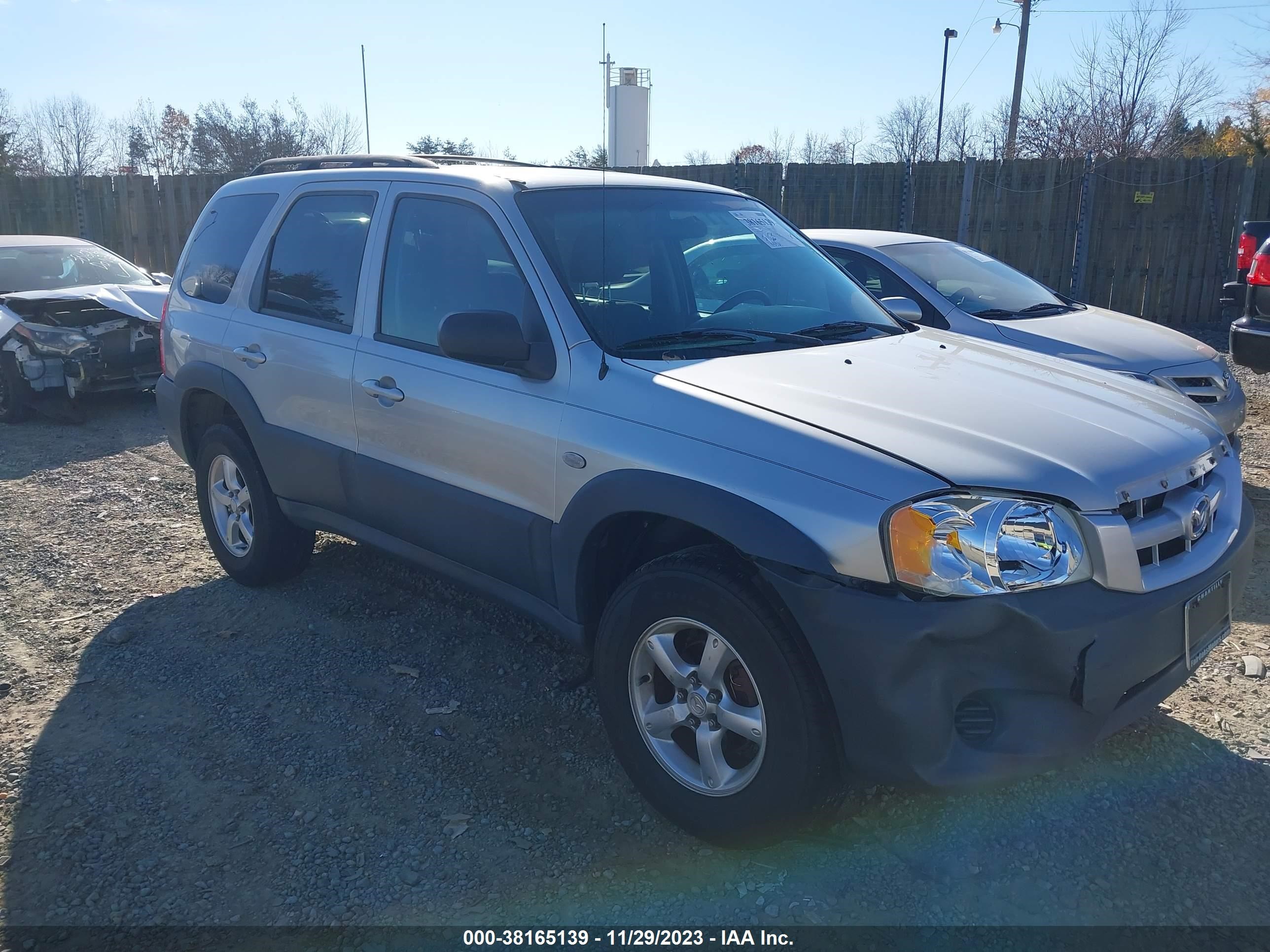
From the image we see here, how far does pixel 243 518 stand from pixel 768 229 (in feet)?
10.1

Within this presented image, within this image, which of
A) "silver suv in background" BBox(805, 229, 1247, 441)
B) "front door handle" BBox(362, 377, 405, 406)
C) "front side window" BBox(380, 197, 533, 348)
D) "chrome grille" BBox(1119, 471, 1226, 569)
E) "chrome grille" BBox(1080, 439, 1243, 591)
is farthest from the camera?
Answer: "silver suv in background" BBox(805, 229, 1247, 441)

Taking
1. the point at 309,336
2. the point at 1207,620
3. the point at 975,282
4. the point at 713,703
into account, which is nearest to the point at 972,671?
the point at 713,703

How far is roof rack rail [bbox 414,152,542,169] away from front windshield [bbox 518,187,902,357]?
0.69 metres

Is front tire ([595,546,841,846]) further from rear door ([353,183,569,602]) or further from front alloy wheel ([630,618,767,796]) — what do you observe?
rear door ([353,183,569,602])

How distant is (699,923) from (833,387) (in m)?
1.60

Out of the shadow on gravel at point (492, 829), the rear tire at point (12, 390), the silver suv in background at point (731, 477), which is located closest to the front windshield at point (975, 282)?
the silver suv in background at point (731, 477)

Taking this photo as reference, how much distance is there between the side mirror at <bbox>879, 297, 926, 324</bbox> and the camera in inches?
179

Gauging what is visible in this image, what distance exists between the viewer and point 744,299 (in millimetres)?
3838

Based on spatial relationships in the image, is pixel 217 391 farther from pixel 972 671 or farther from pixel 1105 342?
pixel 1105 342

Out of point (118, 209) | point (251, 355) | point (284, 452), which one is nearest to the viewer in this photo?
point (284, 452)

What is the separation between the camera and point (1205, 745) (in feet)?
11.4

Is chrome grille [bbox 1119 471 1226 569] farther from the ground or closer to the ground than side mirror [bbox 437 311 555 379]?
closer to the ground

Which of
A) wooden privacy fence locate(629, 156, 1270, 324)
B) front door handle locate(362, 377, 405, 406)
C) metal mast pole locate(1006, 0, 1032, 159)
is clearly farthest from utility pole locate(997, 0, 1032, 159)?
front door handle locate(362, 377, 405, 406)

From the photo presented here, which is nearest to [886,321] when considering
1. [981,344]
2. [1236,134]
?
[981,344]
